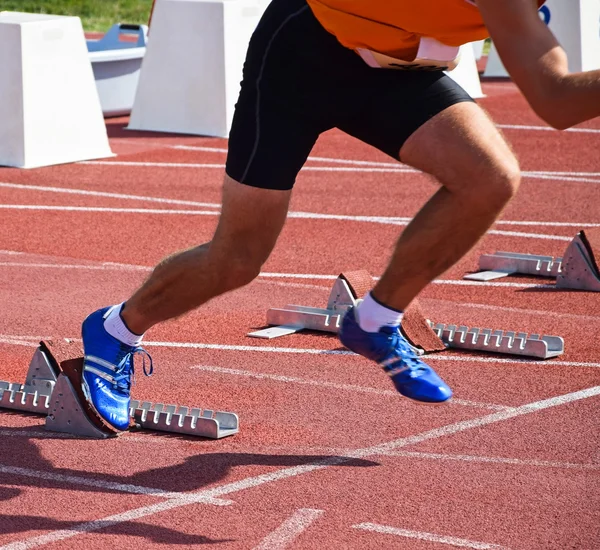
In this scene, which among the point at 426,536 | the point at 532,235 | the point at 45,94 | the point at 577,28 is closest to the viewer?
the point at 426,536

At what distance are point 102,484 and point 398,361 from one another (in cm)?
111

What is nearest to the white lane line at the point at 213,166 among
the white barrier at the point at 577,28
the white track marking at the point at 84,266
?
the white track marking at the point at 84,266

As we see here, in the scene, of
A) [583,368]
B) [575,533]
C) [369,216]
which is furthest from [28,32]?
[575,533]

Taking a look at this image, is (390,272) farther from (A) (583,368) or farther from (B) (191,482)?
(A) (583,368)

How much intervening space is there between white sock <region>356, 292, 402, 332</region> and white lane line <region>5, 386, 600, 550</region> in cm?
47

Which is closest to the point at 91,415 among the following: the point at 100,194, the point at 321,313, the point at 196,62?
the point at 321,313

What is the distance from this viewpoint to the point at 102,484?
14.5ft

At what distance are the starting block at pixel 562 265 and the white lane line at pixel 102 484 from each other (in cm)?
376

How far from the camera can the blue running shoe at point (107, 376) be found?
490cm

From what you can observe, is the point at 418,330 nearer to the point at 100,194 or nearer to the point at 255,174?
the point at 255,174

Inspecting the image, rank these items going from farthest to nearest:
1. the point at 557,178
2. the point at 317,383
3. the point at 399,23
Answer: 1. the point at 557,178
2. the point at 317,383
3. the point at 399,23

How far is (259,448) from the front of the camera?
484 centimetres

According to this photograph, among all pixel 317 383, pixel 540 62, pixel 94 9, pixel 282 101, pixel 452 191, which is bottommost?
pixel 317 383

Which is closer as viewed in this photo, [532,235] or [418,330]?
[418,330]
